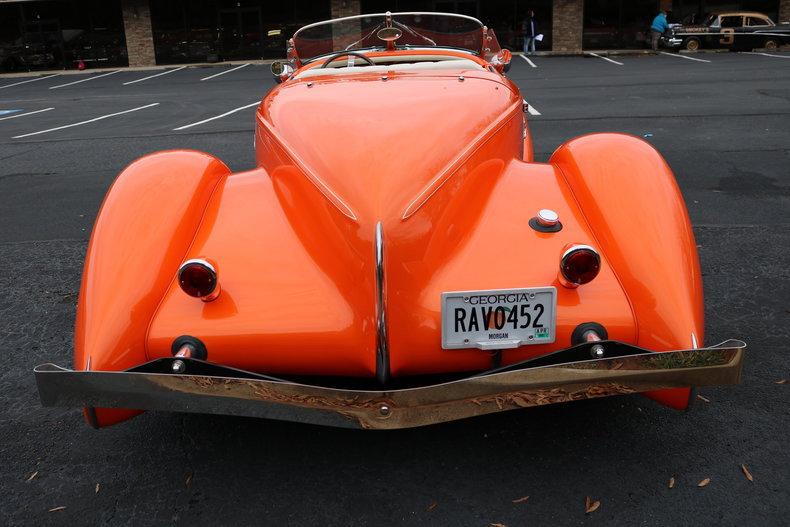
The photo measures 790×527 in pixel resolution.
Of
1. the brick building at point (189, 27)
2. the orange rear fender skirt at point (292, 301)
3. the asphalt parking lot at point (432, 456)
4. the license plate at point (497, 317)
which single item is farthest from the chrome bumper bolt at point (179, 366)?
the brick building at point (189, 27)

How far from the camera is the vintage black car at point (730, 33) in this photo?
2131cm

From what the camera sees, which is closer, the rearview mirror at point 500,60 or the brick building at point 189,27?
the rearview mirror at point 500,60

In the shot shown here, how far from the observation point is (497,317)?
7.20 feet

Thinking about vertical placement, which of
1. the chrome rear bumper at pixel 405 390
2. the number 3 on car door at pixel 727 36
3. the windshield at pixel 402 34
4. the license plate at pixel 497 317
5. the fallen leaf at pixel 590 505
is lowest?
the fallen leaf at pixel 590 505

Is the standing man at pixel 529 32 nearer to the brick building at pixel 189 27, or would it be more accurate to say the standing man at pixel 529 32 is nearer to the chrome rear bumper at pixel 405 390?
the brick building at pixel 189 27

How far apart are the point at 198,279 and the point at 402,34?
3.63 meters

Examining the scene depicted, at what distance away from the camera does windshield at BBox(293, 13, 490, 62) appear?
522cm

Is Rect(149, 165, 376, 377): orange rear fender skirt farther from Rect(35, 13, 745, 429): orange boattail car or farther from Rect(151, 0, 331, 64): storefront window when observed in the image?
Rect(151, 0, 331, 64): storefront window

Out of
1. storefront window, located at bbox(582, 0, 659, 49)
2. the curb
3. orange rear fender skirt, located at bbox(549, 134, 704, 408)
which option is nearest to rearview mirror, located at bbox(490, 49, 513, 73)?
Result: orange rear fender skirt, located at bbox(549, 134, 704, 408)

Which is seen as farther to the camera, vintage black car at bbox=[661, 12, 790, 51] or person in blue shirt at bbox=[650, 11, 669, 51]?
person in blue shirt at bbox=[650, 11, 669, 51]

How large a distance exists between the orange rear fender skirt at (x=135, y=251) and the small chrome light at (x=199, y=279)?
19 cm

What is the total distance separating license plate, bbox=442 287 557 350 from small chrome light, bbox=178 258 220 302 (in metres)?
0.82

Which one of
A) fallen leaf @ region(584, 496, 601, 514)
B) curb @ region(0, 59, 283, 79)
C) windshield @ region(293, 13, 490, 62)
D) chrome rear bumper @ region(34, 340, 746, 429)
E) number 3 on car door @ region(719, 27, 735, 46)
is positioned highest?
windshield @ region(293, 13, 490, 62)

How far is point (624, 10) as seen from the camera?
80.9 ft
